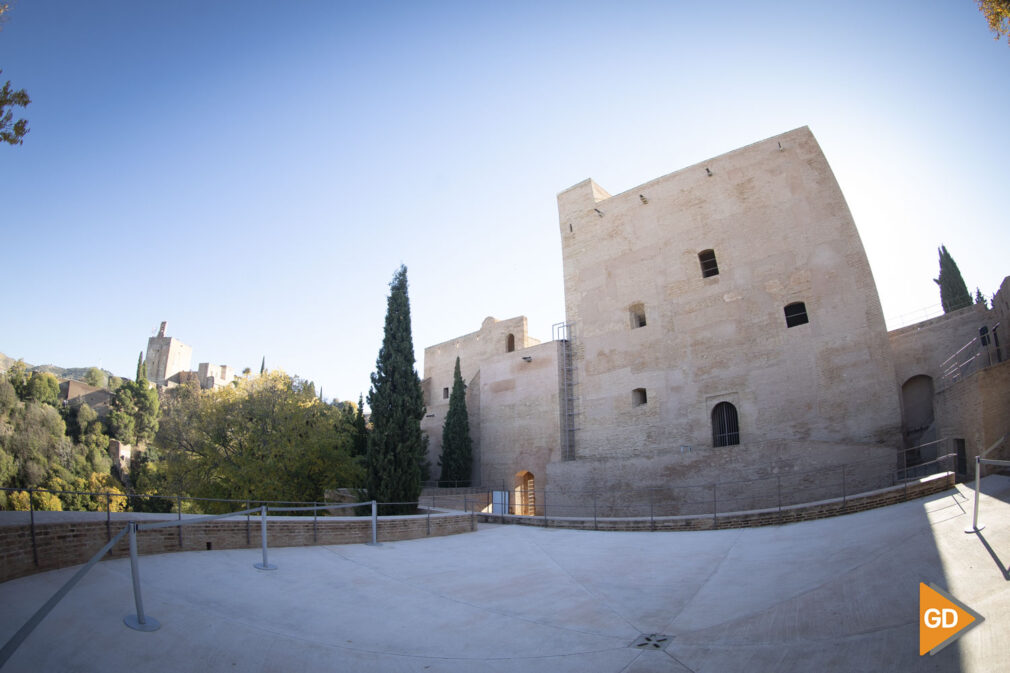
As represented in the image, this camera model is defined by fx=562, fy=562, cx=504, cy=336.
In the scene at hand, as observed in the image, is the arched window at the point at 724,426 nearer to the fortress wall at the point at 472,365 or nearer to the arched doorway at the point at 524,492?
the fortress wall at the point at 472,365

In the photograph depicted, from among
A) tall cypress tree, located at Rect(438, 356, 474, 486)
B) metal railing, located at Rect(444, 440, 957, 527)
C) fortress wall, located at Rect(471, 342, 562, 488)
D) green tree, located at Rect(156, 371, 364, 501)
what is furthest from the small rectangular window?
green tree, located at Rect(156, 371, 364, 501)

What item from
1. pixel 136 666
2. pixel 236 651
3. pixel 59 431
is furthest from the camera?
pixel 59 431

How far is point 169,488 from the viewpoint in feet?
69.3

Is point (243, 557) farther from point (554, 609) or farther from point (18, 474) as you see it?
point (18, 474)

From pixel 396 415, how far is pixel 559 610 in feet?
36.9

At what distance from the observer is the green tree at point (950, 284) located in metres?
21.9

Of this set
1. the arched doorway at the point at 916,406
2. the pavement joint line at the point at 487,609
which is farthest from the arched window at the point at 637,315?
the pavement joint line at the point at 487,609

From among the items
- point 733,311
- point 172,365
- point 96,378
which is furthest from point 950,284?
point 172,365

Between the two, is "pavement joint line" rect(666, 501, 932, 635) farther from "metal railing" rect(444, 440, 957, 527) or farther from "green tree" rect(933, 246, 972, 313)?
"green tree" rect(933, 246, 972, 313)

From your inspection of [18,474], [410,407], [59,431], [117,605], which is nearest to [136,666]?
[117,605]

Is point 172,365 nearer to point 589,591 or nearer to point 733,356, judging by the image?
point 733,356

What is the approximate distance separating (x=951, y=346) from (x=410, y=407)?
1545 cm

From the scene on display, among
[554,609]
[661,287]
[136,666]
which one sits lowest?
[554,609]

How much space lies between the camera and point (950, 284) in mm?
22359
